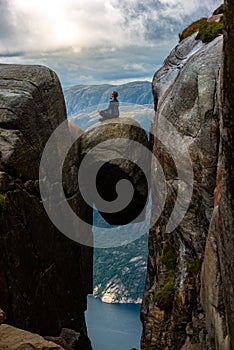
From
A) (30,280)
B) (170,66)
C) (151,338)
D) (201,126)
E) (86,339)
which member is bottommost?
(86,339)

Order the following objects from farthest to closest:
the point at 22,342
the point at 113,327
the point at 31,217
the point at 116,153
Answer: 1. the point at 113,327
2. the point at 116,153
3. the point at 31,217
4. the point at 22,342

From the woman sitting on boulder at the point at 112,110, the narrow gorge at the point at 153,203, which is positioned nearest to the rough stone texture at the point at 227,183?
the narrow gorge at the point at 153,203

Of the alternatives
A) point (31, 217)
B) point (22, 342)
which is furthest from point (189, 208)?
point (22, 342)

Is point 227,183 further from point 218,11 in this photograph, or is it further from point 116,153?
point 218,11

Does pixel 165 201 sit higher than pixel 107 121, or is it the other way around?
Answer: pixel 107 121

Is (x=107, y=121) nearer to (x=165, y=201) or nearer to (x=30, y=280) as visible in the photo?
(x=165, y=201)

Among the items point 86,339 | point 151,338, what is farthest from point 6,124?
point 86,339

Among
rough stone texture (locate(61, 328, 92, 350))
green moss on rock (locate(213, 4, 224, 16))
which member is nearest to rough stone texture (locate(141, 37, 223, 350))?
green moss on rock (locate(213, 4, 224, 16))
